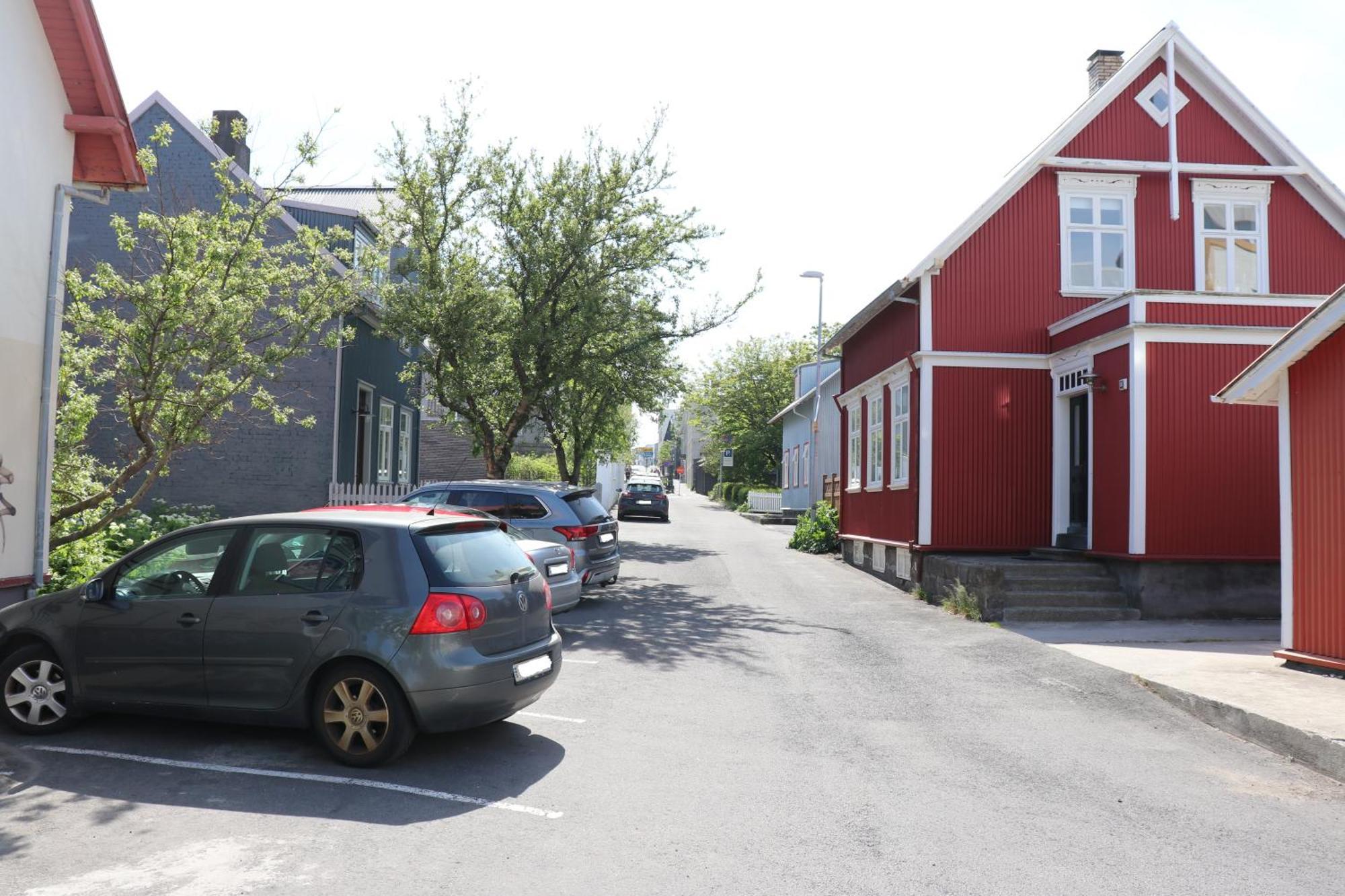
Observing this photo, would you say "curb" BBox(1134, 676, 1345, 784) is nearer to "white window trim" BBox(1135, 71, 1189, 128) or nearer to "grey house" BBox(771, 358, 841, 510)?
"white window trim" BBox(1135, 71, 1189, 128)

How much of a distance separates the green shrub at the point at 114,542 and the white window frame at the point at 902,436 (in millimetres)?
11377

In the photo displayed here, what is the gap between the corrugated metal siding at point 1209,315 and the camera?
1354cm

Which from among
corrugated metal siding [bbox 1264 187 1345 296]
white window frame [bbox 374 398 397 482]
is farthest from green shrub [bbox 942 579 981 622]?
white window frame [bbox 374 398 397 482]

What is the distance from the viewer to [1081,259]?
17172 millimetres

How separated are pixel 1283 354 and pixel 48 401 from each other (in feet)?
38.8

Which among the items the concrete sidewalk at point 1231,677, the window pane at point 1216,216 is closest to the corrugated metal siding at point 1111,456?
the concrete sidewalk at point 1231,677

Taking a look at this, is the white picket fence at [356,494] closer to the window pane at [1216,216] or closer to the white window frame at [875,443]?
the white window frame at [875,443]

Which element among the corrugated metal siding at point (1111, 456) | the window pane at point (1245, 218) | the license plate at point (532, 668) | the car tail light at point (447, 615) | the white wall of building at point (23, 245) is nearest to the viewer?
the car tail light at point (447, 615)

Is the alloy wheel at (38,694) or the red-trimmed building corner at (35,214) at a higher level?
the red-trimmed building corner at (35,214)

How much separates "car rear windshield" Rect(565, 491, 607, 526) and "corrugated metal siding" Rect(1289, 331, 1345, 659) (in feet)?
26.7

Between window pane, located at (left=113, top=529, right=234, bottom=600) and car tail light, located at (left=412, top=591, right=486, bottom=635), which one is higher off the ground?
window pane, located at (left=113, top=529, right=234, bottom=600)

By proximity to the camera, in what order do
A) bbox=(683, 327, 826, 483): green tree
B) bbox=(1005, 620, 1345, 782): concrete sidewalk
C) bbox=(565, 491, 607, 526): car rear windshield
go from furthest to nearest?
bbox=(683, 327, 826, 483): green tree < bbox=(565, 491, 607, 526): car rear windshield < bbox=(1005, 620, 1345, 782): concrete sidewalk

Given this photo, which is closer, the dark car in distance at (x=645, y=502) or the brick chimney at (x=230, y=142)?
the brick chimney at (x=230, y=142)

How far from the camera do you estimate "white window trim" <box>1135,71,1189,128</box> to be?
56.0 feet
